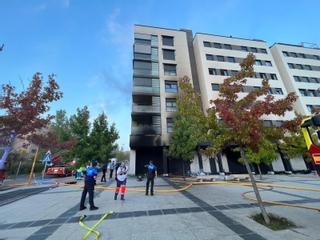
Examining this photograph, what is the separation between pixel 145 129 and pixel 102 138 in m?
6.89

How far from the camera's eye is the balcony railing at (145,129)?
841 inches

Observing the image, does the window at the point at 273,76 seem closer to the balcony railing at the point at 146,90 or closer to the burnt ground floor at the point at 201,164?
the burnt ground floor at the point at 201,164

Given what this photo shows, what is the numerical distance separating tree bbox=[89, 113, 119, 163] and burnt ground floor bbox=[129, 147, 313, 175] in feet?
13.9

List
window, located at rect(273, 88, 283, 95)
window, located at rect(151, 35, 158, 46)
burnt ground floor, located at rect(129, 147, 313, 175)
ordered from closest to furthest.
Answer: burnt ground floor, located at rect(129, 147, 313, 175)
window, located at rect(273, 88, 283, 95)
window, located at rect(151, 35, 158, 46)

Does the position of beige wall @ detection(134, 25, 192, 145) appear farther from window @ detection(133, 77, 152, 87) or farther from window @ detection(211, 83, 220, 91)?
window @ detection(211, 83, 220, 91)

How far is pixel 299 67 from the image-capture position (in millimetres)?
31766

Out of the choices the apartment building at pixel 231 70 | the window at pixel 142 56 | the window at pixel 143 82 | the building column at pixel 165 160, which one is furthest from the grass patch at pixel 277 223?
the window at pixel 142 56

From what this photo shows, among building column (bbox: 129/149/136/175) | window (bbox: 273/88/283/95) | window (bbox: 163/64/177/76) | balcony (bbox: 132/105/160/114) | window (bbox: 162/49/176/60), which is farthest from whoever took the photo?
window (bbox: 273/88/283/95)

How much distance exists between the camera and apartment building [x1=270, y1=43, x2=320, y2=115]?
2831 centimetres

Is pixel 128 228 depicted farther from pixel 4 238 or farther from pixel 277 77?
pixel 277 77

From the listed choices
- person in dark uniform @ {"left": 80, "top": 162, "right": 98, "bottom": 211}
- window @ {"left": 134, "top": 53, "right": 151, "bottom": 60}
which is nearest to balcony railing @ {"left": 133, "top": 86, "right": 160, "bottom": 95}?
window @ {"left": 134, "top": 53, "right": 151, "bottom": 60}

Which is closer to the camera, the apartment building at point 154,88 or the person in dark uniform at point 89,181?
the person in dark uniform at point 89,181

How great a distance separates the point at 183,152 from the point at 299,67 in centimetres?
3245

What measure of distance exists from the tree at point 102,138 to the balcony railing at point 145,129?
5465 mm
